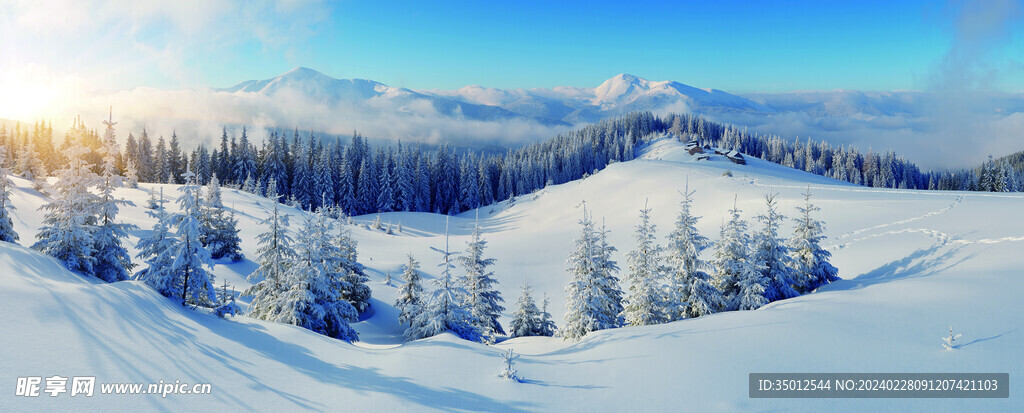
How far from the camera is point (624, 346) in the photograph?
12.5 m

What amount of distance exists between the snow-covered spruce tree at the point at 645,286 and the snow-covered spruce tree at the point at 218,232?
22.0 m

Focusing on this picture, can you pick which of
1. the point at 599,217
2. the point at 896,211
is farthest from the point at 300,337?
the point at 599,217

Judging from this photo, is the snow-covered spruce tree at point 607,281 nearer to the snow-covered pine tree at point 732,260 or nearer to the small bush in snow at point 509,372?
the snow-covered pine tree at point 732,260

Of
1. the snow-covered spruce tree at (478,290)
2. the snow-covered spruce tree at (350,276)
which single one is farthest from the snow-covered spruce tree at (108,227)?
the snow-covered spruce tree at (478,290)

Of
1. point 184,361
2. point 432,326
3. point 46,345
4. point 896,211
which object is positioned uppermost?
point 896,211

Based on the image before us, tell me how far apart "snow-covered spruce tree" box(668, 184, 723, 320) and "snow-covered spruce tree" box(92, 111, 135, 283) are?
19427mm

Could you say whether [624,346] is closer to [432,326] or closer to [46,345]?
[432,326]

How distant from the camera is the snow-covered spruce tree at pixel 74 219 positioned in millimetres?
12391

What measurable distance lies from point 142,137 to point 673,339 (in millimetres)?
102108

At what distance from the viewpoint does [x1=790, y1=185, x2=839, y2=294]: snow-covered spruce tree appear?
18.6 meters

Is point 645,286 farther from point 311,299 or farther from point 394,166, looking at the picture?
point 394,166

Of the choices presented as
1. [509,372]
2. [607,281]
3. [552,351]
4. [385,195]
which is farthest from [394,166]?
[509,372]

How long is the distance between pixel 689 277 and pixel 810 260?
5.76 m

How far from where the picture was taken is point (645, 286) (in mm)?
17016
